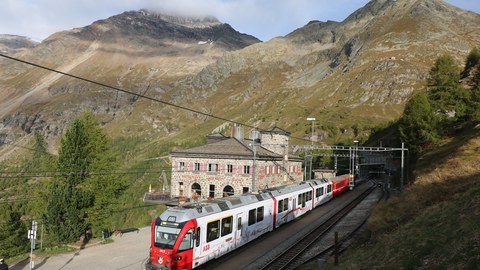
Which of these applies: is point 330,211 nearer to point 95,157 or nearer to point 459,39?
point 95,157

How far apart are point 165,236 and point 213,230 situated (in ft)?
9.58

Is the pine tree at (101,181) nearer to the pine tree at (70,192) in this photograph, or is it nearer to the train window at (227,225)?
the pine tree at (70,192)

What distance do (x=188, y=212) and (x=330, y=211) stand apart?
2501 centimetres

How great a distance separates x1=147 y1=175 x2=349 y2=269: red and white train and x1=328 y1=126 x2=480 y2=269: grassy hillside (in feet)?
20.8

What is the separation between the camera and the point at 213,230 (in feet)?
68.4

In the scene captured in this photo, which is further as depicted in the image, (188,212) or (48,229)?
(48,229)

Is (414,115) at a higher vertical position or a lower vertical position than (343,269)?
higher

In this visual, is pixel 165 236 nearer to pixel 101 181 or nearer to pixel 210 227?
pixel 210 227

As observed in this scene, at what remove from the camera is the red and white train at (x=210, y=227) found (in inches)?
734

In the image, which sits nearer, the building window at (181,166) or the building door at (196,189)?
the building door at (196,189)

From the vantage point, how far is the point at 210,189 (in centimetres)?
5150

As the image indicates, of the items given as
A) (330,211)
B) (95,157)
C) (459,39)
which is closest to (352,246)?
(330,211)

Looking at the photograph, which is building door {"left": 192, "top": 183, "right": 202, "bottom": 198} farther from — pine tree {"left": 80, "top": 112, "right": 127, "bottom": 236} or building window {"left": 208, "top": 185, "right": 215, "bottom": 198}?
pine tree {"left": 80, "top": 112, "right": 127, "bottom": 236}

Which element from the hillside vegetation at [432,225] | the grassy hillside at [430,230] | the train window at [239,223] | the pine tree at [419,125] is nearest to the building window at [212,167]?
the hillside vegetation at [432,225]
